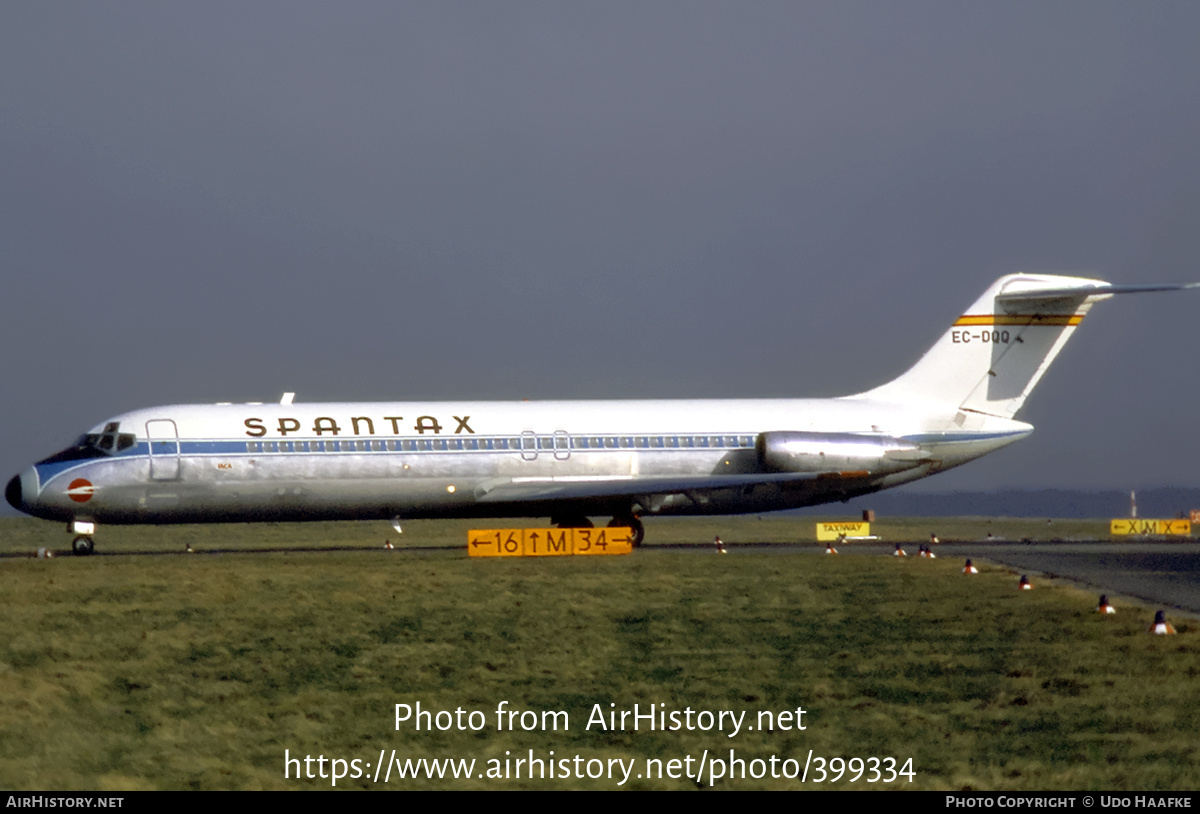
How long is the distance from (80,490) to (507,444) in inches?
421

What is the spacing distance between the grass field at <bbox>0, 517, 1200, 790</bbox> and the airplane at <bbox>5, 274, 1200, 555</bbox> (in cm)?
670

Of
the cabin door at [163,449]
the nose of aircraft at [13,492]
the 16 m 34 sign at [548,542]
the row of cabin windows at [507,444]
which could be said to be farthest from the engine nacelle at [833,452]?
the nose of aircraft at [13,492]

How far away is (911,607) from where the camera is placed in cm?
2108

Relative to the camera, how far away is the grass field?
11062 millimetres

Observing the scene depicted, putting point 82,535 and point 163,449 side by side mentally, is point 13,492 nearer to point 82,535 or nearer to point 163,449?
point 82,535

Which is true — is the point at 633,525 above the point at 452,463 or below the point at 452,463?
below

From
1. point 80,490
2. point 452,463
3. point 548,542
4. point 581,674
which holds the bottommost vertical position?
point 581,674

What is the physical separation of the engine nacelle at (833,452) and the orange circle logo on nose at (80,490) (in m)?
17.2

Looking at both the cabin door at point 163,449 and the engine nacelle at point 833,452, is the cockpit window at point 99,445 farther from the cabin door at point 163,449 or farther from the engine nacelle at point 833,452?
the engine nacelle at point 833,452

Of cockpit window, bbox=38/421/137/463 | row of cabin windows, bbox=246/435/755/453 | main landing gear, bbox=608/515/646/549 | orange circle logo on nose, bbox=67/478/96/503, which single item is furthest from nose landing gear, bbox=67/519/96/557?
main landing gear, bbox=608/515/646/549

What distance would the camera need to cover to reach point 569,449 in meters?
35.6

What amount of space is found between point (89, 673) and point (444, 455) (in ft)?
64.0

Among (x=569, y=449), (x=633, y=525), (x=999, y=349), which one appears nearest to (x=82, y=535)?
(x=569, y=449)
